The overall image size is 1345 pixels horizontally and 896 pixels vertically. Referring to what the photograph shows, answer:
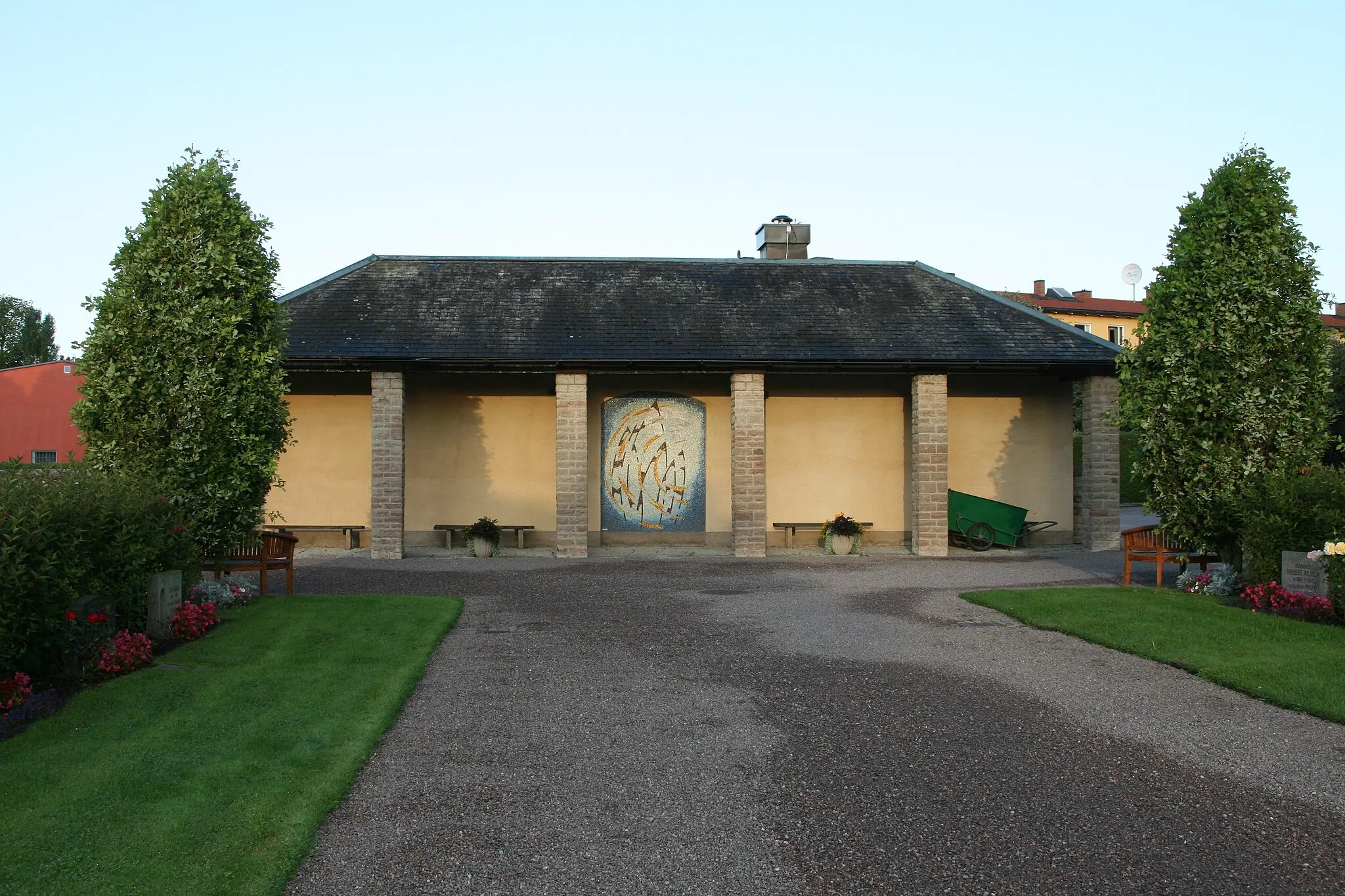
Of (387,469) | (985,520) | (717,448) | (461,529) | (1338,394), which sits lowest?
(461,529)

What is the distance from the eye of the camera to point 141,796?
5.51 metres

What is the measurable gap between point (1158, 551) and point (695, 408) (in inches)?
368

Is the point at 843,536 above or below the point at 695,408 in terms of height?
below

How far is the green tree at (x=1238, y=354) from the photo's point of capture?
12.6m

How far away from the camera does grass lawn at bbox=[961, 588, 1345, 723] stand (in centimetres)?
782

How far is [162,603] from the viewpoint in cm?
973

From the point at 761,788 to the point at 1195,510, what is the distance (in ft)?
31.3

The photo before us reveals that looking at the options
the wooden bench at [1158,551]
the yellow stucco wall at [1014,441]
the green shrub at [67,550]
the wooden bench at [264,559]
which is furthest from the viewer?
the yellow stucco wall at [1014,441]

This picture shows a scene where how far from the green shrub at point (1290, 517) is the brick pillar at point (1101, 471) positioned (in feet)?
23.2

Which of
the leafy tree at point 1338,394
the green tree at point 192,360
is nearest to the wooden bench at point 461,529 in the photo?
the green tree at point 192,360

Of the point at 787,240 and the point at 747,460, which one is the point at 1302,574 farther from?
the point at 787,240

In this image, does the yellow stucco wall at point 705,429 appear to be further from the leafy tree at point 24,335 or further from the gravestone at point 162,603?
the leafy tree at point 24,335

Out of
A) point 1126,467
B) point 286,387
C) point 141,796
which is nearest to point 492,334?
point 286,387

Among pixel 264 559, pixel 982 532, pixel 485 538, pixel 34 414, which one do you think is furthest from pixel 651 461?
pixel 34 414
